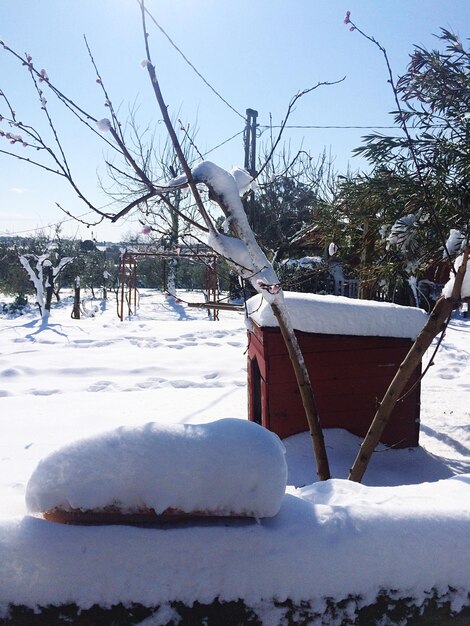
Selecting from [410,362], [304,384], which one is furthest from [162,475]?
[410,362]

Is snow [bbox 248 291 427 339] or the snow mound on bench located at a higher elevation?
snow [bbox 248 291 427 339]

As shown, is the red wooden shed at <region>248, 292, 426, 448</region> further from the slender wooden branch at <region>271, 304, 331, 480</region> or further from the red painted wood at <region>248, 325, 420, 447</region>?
the slender wooden branch at <region>271, 304, 331, 480</region>

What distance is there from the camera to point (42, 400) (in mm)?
4875

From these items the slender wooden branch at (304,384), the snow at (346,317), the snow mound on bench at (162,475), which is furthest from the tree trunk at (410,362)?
the snow at (346,317)

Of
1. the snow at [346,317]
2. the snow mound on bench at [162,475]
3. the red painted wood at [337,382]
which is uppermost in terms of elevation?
the snow at [346,317]

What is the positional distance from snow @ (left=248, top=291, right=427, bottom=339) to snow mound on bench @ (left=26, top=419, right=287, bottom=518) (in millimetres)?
2300

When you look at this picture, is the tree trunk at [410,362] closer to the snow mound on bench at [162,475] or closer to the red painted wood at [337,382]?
the snow mound on bench at [162,475]

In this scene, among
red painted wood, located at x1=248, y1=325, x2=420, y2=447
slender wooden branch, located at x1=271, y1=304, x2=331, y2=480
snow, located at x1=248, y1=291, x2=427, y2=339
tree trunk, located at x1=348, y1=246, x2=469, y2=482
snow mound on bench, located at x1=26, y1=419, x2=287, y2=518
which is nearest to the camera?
snow mound on bench, located at x1=26, y1=419, x2=287, y2=518

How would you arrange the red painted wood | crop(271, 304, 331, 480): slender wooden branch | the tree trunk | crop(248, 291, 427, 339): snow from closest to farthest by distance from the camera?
the tree trunk, crop(271, 304, 331, 480): slender wooden branch, crop(248, 291, 427, 339): snow, the red painted wood

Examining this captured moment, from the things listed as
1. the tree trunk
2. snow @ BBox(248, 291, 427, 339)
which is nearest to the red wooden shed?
snow @ BBox(248, 291, 427, 339)

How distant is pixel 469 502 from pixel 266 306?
7.88 ft

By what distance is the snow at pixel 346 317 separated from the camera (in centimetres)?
348

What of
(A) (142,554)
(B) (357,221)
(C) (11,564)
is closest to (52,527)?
(C) (11,564)

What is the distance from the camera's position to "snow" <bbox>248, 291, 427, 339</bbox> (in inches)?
137
